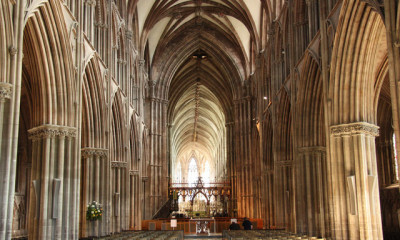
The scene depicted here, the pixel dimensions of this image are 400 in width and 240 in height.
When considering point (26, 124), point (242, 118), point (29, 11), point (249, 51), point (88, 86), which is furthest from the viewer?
point (242, 118)

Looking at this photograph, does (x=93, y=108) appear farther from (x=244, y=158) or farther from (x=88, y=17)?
(x=244, y=158)

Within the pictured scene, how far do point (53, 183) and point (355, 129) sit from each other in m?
10.6

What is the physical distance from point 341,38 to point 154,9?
20495 mm

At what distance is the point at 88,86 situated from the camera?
66.4 ft

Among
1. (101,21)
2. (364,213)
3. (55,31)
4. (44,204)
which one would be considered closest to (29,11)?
(55,31)

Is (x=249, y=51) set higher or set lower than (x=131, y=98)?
higher

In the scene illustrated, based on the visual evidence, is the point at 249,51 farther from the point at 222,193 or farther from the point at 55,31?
the point at 55,31

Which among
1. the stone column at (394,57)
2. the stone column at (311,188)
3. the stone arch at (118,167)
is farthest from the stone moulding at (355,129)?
the stone arch at (118,167)

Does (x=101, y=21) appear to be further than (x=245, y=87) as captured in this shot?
No

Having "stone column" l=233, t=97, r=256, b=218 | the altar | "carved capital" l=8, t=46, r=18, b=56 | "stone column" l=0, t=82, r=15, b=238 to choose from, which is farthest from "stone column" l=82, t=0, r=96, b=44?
"stone column" l=233, t=97, r=256, b=218

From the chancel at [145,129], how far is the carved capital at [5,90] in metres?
0.03

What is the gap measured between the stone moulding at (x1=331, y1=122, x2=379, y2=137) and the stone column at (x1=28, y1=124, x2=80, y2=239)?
31.5 feet

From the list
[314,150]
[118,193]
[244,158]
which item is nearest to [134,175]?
[118,193]

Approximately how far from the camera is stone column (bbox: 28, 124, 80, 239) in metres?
14.8
